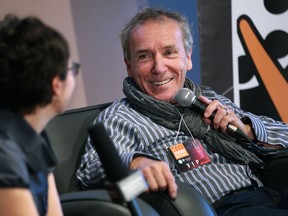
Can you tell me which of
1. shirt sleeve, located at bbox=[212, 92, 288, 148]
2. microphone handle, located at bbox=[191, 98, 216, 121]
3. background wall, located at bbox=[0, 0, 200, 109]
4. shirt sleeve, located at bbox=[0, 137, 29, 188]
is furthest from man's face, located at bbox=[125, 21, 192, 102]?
shirt sleeve, located at bbox=[0, 137, 29, 188]

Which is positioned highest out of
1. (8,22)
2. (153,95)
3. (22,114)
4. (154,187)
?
(8,22)

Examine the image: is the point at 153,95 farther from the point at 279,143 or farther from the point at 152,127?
the point at 279,143

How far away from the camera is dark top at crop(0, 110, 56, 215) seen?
0.64 metres

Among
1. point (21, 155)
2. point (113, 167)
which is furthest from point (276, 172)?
point (21, 155)

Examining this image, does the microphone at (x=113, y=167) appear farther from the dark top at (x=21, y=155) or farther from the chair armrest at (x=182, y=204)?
the chair armrest at (x=182, y=204)

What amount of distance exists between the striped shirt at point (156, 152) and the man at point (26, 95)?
1.81 ft

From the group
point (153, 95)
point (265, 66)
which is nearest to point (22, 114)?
point (153, 95)

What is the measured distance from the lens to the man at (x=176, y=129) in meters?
1.32

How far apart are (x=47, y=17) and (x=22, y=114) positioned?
1522 millimetres

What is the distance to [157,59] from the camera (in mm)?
1489

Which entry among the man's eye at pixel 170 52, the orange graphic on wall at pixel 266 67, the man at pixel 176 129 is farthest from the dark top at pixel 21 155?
the orange graphic on wall at pixel 266 67

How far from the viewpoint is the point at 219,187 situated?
1.33 meters

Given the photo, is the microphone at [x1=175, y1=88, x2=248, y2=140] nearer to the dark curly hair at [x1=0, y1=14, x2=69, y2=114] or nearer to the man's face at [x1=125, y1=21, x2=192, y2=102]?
the man's face at [x1=125, y1=21, x2=192, y2=102]

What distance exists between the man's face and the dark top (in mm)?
810
